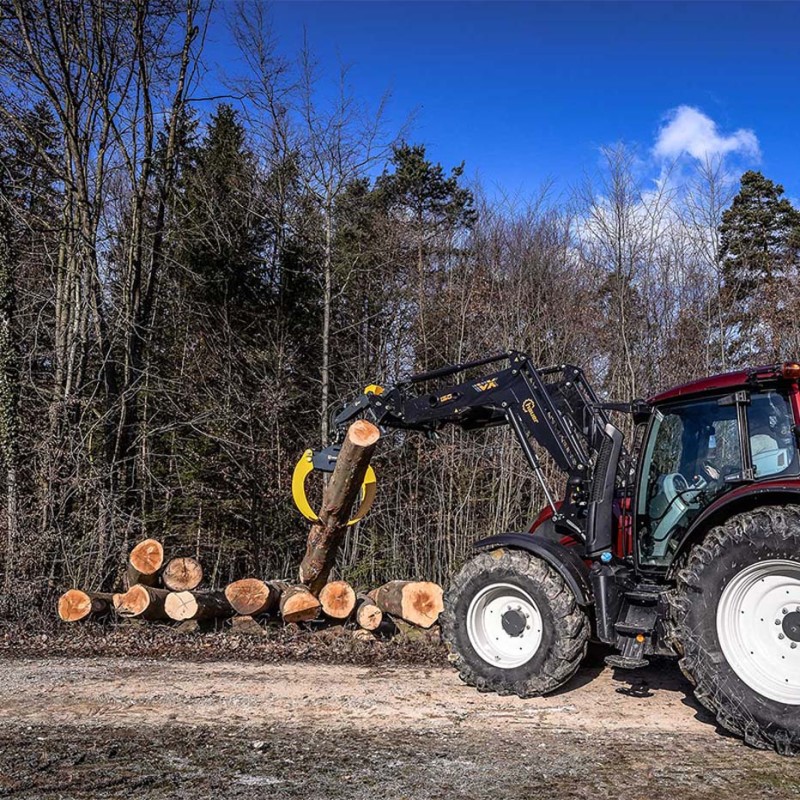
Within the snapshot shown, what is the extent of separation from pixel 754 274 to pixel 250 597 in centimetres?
1260

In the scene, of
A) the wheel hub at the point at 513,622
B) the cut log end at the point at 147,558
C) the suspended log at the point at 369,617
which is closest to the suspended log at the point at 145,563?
the cut log end at the point at 147,558

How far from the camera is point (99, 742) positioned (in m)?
4.26

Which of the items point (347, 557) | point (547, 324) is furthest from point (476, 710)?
point (547, 324)

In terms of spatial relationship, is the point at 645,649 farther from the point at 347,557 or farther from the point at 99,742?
the point at 347,557

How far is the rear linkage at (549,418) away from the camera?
18.1ft

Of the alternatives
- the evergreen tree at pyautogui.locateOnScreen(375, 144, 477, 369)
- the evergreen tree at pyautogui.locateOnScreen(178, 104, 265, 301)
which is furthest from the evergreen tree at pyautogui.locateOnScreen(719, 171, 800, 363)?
the evergreen tree at pyautogui.locateOnScreen(178, 104, 265, 301)

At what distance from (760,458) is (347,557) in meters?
9.58

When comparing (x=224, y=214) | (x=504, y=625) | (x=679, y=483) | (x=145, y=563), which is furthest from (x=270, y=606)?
(x=224, y=214)

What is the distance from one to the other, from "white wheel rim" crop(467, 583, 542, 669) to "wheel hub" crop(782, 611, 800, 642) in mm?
1734

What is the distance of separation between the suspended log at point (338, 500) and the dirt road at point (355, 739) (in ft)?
5.70

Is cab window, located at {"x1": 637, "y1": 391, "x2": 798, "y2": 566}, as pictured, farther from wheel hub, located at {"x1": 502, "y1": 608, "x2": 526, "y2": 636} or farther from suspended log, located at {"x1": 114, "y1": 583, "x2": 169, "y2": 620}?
suspended log, located at {"x1": 114, "y1": 583, "x2": 169, "y2": 620}

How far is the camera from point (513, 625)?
5578 millimetres

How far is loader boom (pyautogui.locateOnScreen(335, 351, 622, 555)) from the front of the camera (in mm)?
5527

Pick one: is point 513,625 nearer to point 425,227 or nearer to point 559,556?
point 559,556
